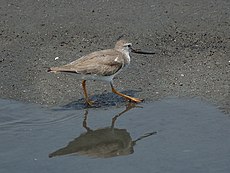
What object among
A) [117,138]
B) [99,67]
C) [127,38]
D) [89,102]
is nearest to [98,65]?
[99,67]

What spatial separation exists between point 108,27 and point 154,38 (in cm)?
92

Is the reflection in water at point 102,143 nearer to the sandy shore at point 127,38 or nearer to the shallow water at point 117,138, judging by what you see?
the shallow water at point 117,138

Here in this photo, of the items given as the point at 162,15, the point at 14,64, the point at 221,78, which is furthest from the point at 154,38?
the point at 14,64

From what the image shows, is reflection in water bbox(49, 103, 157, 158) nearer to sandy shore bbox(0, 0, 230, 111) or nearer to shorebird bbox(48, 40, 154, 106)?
shorebird bbox(48, 40, 154, 106)

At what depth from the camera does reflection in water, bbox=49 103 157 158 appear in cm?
650

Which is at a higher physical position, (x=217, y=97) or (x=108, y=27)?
(x=108, y=27)

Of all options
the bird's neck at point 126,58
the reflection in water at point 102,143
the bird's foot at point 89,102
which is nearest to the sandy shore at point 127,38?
the bird's foot at point 89,102

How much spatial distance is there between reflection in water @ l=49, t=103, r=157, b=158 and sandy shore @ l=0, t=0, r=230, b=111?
106 cm

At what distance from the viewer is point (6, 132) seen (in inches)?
279

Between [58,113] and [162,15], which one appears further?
[162,15]

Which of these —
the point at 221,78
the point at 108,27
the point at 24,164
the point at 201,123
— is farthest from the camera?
the point at 108,27

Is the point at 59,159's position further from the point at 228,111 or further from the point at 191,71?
the point at 191,71

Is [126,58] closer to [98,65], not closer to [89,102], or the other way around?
[98,65]

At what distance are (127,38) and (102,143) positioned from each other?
3310mm
